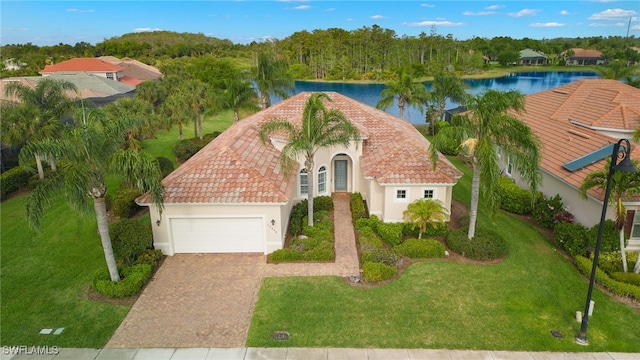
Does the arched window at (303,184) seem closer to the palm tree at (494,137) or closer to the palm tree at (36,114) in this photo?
the palm tree at (494,137)

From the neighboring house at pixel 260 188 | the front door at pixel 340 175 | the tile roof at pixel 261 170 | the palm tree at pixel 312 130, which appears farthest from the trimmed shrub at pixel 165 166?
the palm tree at pixel 312 130

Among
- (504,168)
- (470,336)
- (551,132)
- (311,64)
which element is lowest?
(470,336)

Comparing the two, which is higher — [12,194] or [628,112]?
[628,112]

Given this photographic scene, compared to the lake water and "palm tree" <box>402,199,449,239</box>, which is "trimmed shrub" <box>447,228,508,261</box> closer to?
"palm tree" <box>402,199,449,239</box>

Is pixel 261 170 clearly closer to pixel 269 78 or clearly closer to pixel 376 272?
pixel 376 272

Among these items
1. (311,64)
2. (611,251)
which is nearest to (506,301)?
(611,251)

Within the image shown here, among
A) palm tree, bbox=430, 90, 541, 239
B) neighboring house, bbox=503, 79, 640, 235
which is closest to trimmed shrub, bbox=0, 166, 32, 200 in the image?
palm tree, bbox=430, 90, 541, 239

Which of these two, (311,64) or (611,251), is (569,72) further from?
(611,251)
